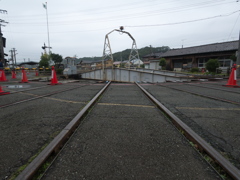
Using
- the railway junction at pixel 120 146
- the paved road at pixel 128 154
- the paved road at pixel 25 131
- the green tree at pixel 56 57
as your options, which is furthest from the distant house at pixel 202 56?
the green tree at pixel 56 57

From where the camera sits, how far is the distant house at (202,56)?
22.1m

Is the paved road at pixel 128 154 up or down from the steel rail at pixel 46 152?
down

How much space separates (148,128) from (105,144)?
0.88 m

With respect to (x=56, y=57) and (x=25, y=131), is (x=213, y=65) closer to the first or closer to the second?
(x=25, y=131)

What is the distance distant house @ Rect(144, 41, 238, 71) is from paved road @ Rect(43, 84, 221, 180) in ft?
79.2

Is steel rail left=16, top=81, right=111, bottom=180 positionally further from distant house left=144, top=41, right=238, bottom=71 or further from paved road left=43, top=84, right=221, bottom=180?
distant house left=144, top=41, right=238, bottom=71

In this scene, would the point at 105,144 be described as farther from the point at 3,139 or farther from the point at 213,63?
the point at 213,63

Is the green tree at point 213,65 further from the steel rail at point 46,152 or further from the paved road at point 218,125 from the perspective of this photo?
the steel rail at point 46,152

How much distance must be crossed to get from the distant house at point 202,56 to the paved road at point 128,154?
950 inches

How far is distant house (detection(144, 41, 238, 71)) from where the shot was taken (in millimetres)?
22139

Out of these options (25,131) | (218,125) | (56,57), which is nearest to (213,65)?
(218,125)

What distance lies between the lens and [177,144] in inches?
A: 75.3

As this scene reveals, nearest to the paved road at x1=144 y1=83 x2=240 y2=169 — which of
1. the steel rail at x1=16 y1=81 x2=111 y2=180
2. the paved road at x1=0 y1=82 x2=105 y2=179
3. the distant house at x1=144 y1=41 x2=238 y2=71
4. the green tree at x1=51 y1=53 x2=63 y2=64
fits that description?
the steel rail at x1=16 y1=81 x2=111 y2=180

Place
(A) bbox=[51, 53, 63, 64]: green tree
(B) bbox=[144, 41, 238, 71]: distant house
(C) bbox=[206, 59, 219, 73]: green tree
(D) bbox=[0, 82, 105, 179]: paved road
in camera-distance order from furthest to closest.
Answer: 1. (A) bbox=[51, 53, 63, 64]: green tree
2. (B) bbox=[144, 41, 238, 71]: distant house
3. (C) bbox=[206, 59, 219, 73]: green tree
4. (D) bbox=[0, 82, 105, 179]: paved road
